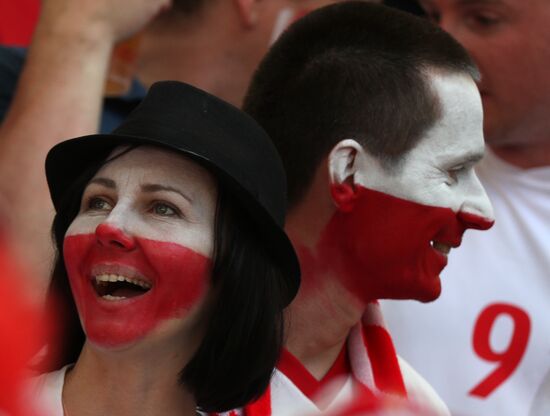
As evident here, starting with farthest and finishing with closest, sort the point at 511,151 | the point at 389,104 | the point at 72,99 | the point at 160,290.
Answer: the point at 511,151, the point at 72,99, the point at 389,104, the point at 160,290

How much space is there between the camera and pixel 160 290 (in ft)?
5.08

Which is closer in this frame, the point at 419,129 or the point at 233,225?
the point at 233,225

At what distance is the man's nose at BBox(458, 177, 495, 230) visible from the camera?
2.00 metres

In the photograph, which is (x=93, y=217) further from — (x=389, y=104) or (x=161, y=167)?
(x=389, y=104)

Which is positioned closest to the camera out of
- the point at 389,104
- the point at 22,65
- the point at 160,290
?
the point at 160,290

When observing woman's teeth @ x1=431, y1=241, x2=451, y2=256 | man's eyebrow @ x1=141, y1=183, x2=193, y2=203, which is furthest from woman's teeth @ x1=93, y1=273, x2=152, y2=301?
woman's teeth @ x1=431, y1=241, x2=451, y2=256

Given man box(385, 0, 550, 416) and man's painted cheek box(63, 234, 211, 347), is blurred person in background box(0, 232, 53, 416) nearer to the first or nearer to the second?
man's painted cheek box(63, 234, 211, 347)

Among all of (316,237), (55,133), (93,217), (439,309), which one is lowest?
(439,309)

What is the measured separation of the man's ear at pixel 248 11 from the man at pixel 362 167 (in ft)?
1.72

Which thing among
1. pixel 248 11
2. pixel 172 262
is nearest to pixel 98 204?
pixel 172 262

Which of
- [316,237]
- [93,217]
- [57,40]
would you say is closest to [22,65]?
[57,40]

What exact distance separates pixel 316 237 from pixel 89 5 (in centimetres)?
60

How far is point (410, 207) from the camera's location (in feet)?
6.46

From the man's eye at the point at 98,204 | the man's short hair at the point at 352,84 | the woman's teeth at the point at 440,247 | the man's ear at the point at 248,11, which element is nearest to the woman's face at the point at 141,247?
the man's eye at the point at 98,204
